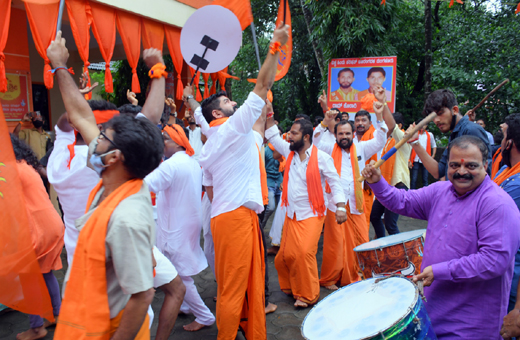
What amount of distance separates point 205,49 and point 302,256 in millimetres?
2298

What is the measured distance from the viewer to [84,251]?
154cm

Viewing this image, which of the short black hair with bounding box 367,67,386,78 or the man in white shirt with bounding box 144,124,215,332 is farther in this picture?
the short black hair with bounding box 367,67,386,78

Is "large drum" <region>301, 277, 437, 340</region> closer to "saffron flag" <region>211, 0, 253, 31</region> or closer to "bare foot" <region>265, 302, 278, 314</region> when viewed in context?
"bare foot" <region>265, 302, 278, 314</region>

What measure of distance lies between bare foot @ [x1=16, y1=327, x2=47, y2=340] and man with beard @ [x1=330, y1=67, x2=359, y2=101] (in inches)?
327

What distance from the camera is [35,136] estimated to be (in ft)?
23.4

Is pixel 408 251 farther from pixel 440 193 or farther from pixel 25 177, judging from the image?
pixel 25 177

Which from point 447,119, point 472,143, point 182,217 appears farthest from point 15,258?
point 447,119

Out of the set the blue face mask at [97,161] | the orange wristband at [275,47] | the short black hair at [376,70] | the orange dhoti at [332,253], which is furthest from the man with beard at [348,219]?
the short black hair at [376,70]

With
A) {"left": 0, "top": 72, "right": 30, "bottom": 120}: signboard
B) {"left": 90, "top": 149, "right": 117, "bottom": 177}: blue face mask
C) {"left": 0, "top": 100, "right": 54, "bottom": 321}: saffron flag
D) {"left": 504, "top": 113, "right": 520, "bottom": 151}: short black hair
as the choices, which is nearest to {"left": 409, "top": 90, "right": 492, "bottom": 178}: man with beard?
{"left": 504, "top": 113, "right": 520, "bottom": 151}: short black hair

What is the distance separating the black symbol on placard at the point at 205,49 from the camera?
332 cm

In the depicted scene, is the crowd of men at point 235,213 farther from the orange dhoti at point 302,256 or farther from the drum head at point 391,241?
the drum head at point 391,241

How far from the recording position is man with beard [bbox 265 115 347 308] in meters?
4.11

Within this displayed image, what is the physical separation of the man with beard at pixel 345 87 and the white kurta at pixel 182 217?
7.12 meters

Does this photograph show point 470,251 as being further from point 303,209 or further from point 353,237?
point 353,237
